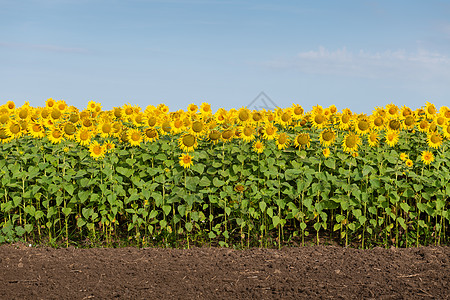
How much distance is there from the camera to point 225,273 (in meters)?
4.59

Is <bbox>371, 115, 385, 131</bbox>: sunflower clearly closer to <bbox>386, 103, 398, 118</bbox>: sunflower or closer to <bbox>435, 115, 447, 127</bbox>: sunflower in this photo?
<bbox>386, 103, 398, 118</bbox>: sunflower

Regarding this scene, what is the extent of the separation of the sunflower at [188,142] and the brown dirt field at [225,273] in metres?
1.10

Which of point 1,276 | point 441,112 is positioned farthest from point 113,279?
point 441,112

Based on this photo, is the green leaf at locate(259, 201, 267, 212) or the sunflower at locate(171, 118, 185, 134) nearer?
the green leaf at locate(259, 201, 267, 212)

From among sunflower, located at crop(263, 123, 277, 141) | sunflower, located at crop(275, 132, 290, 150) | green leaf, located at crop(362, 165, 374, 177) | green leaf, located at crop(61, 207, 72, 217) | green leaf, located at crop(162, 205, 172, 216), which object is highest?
sunflower, located at crop(263, 123, 277, 141)

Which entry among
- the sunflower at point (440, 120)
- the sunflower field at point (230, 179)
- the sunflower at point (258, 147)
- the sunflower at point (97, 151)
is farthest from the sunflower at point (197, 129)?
the sunflower at point (440, 120)

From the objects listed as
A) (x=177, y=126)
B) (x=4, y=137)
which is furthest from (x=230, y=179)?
(x=4, y=137)

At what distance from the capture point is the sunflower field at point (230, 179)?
5484 millimetres

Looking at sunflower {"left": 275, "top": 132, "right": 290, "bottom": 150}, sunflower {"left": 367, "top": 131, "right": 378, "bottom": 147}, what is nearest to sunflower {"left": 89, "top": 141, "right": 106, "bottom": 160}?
sunflower {"left": 275, "top": 132, "right": 290, "bottom": 150}

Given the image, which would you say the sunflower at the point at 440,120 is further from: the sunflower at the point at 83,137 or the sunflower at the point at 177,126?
the sunflower at the point at 83,137

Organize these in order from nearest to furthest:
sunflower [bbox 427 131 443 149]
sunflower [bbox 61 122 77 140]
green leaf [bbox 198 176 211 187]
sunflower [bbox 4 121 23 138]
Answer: green leaf [bbox 198 176 211 187], sunflower [bbox 61 122 77 140], sunflower [bbox 427 131 443 149], sunflower [bbox 4 121 23 138]

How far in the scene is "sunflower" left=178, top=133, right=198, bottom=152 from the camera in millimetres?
5484

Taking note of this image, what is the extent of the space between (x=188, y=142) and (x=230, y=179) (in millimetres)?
611

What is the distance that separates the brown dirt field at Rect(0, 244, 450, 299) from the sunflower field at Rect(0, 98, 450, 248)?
0.38 m
